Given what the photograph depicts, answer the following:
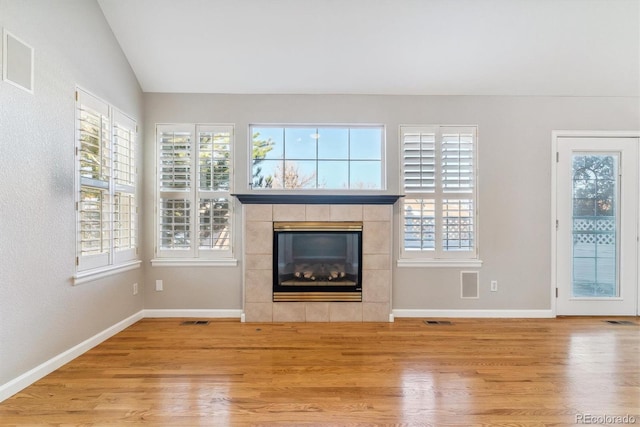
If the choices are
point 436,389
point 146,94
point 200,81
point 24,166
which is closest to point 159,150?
point 146,94

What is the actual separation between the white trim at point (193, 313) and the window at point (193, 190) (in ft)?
2.01

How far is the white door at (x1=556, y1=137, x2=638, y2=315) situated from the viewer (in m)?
3.79

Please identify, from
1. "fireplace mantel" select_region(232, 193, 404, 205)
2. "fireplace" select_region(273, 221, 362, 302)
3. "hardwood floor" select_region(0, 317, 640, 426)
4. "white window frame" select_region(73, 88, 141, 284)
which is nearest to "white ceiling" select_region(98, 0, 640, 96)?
"white window frame" select_region(73, 88, 141, 284)

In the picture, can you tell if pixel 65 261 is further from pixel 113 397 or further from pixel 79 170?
pixel 113 397

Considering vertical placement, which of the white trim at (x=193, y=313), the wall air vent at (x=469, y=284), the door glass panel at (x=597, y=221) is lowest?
the white trim at (x=193, y=313)

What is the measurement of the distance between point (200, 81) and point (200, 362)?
287 centimetres

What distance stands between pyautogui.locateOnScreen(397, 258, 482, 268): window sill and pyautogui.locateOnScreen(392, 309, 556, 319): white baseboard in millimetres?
532

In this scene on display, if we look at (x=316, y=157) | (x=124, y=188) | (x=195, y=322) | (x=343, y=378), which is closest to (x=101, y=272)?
(x=124, y=188)

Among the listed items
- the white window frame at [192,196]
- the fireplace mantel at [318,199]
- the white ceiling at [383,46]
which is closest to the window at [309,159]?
the fireplace mantel at [318,199]

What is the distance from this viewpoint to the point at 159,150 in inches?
148

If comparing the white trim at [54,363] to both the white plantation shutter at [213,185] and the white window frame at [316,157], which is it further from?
the white window frame at [316,157]

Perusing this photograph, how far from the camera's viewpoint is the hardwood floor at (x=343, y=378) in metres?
1.92

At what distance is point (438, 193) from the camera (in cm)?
379

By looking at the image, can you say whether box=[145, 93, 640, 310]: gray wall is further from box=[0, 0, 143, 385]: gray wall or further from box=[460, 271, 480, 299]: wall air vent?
box=[0, 0, 143, 385]: gray wall
